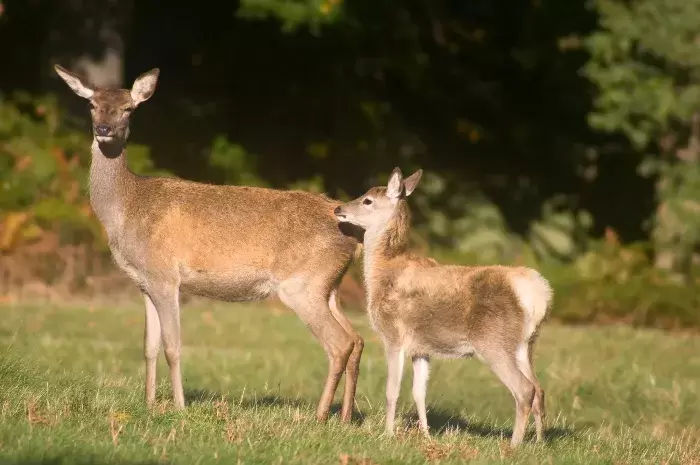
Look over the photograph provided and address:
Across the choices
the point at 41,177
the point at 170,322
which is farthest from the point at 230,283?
the point at 41,177

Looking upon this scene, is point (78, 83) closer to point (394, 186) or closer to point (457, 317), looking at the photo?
point (394, 186)

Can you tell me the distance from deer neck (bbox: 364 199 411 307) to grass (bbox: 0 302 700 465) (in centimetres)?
109

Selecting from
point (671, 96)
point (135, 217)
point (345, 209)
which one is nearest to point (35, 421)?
point (135, 217)

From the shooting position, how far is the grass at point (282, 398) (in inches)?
328

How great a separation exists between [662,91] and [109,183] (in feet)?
40.6

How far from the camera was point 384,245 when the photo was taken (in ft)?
34.2

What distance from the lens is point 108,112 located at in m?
10.6

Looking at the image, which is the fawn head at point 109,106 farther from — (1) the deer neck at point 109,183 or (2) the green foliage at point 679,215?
(2) the green foliage at point 679,215

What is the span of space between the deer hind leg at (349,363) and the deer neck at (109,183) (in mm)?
1778

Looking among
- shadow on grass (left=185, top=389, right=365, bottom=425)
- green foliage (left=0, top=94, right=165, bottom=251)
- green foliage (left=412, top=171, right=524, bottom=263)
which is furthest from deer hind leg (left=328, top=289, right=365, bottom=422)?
green foliage (left=412, top=171, right=524, bottom=263)

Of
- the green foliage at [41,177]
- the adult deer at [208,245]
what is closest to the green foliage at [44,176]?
the green foliage at [41,177]

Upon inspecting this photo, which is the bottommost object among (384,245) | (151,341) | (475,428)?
(475,428)

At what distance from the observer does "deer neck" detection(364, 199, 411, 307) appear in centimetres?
1030

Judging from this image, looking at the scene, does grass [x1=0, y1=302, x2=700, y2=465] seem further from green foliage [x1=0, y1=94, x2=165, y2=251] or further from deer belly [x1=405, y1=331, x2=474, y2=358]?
green foliage [x1=0, y1=94, x2=165, y2=251]
